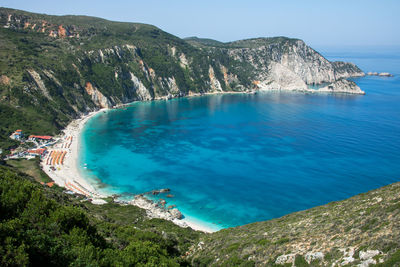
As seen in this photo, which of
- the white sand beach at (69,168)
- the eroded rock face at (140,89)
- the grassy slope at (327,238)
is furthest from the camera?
the eroded rock face at (140,89)

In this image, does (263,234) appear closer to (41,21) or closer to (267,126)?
(267,126)

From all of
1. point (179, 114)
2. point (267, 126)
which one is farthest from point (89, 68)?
point (267, 126)

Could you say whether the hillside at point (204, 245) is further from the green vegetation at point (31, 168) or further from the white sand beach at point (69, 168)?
the green vegetation at point (31, 168)

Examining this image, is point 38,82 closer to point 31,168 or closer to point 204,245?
point 31,168

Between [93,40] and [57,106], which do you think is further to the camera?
[93,40]

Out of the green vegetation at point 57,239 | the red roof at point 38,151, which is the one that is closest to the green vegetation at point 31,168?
the red roof at point 38,151
